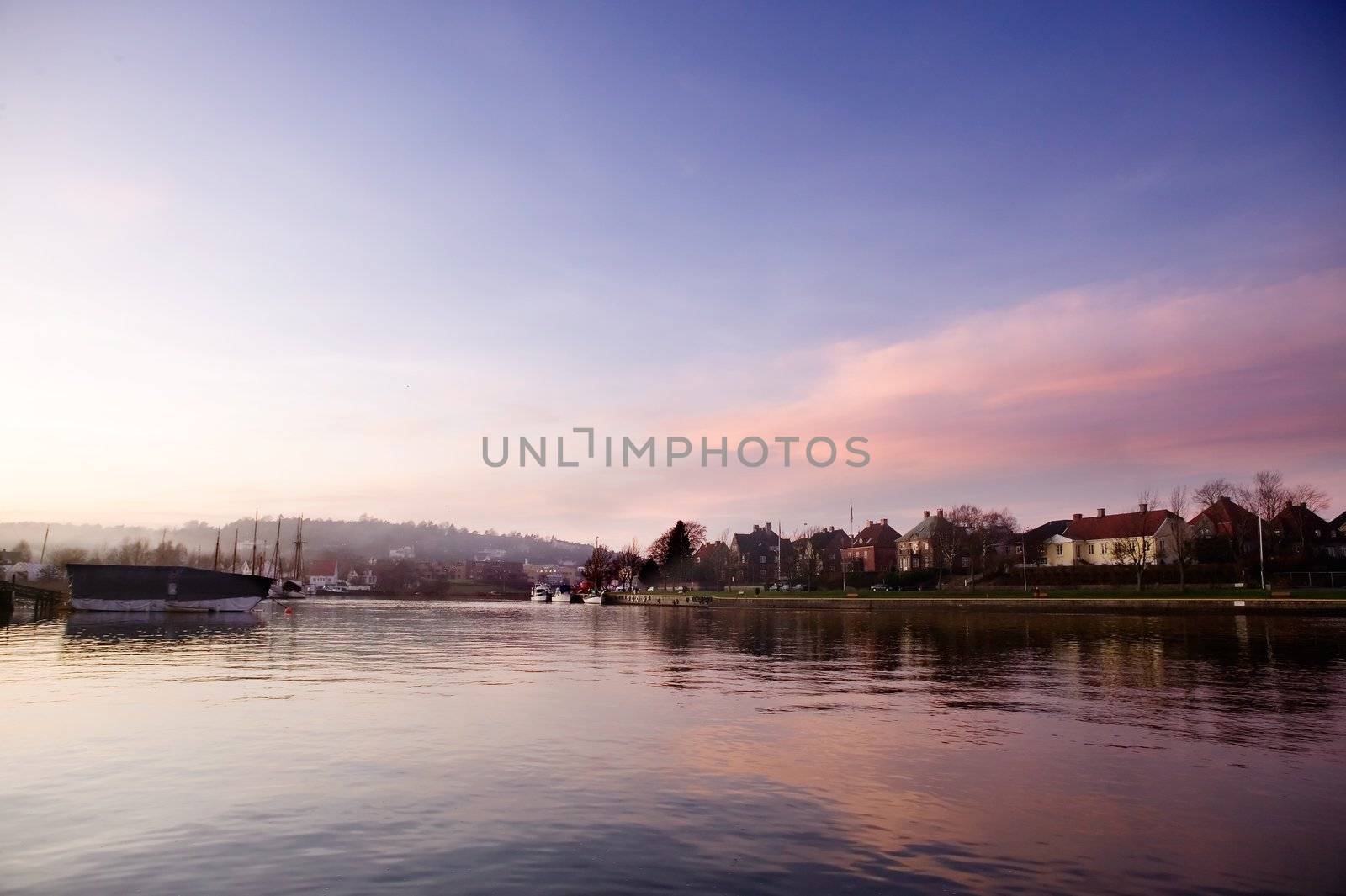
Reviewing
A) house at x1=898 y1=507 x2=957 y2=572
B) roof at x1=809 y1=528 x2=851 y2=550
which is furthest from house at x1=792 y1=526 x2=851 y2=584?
house at x1=898 y1=507 x2=957 y2=572

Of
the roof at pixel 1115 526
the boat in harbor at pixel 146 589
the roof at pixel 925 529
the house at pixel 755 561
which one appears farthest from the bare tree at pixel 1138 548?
the boat in harbor at pixel 146 589

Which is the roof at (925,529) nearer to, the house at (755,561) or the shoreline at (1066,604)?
the house at (755,561)

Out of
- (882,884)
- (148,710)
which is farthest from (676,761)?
(148,710)

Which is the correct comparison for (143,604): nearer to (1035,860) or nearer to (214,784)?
(214,784)

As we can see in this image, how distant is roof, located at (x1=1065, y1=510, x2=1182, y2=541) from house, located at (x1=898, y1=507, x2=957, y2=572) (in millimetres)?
21915

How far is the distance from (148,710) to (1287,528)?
133m

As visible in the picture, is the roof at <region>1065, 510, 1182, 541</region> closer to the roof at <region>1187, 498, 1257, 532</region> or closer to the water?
the roof at <region>1187, 498, 1257, 532</region>

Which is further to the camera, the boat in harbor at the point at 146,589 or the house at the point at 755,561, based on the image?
the house at the point at 755,561

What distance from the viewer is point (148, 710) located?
788 inches

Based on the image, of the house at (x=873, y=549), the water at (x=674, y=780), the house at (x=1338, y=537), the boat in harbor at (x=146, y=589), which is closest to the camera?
the water at (x=674, y=780)

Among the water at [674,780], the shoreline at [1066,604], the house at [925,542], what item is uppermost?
the house at [925,542]

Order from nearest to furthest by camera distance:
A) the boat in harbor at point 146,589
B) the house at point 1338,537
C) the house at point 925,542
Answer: the boat in harbor at point 146,589
the house at point 1338,537
the house at point 925,542

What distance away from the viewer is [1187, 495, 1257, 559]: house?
101875 millimetres

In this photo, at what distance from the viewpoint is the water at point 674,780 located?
926cm
